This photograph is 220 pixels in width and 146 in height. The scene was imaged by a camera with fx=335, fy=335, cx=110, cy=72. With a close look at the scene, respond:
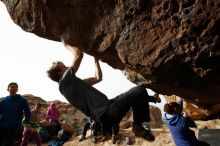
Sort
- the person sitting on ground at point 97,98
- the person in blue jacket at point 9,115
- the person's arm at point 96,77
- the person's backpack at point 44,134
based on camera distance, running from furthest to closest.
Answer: the person's backpack at point 44,134, the person in blue jacket at point 9,115, the person's arm at point 96,77, the person sitting on ground at point 97,98

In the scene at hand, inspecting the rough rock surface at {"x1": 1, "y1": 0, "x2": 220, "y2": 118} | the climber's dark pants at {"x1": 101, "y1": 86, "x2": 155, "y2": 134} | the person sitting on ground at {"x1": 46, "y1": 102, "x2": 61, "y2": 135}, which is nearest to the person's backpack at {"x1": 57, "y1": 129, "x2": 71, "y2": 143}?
the person sitting on ground at {"x1": 46, "y1": 102, "x2": 61, "y2": 135}

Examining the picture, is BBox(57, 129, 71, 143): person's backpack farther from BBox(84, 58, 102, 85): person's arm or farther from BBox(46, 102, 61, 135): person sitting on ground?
BBox(84, 58, 102, 85): person's arm

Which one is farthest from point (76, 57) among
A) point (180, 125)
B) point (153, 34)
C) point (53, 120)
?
point (53, 120)

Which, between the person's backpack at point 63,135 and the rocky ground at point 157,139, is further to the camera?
the person's backpack at point 63,135

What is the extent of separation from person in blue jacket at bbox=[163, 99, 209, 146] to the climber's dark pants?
34cm

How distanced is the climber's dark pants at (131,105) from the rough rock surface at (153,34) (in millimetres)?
788

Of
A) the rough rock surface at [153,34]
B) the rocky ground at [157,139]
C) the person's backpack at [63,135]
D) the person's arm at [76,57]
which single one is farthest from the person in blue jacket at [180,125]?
the person's backpack at [63,135]

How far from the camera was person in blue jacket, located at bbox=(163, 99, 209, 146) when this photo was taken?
5219 mm

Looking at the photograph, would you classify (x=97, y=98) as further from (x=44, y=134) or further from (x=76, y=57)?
(x=44, y=134)

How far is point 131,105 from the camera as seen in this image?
5.52 metres

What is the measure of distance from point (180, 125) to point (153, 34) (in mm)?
1999

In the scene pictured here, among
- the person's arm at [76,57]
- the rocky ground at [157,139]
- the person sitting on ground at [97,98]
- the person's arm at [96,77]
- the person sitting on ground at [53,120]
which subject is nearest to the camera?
the person's arm at [76,57]

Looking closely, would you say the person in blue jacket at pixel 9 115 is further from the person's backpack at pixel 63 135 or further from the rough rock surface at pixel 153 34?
the person's backpack at pixel 63 135

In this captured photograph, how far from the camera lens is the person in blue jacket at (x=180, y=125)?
5219mm
